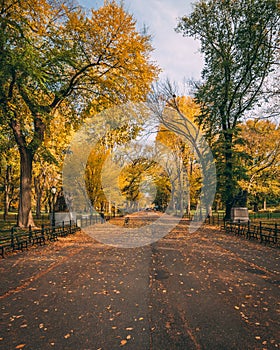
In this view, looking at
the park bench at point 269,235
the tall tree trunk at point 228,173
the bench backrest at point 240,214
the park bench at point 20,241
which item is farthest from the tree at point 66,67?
the bench backrest at point 240,214

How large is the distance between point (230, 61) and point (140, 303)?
2647cm

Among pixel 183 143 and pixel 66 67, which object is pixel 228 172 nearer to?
pixel 183 143

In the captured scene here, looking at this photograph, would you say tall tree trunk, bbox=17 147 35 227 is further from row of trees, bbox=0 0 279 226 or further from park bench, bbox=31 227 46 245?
park bench, bbox=31 227 46 245

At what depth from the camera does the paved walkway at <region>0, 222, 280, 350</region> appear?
4.53 metres

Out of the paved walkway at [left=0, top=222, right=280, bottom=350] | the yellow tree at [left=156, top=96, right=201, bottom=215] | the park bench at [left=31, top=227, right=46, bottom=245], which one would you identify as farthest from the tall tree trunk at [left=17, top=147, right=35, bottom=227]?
the yellow tree at [left=156, top=96, right=201, bottom=215]

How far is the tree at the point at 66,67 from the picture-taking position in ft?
50.5

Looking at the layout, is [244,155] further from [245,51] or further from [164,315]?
[164,315]

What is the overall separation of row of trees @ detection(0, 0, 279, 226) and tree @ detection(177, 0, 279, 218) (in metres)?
0.10

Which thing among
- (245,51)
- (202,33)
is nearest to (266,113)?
(245,51)

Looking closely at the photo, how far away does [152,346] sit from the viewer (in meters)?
4.27

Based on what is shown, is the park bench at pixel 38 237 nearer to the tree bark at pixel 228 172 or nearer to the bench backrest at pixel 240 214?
the tree bark at pixel 228 172

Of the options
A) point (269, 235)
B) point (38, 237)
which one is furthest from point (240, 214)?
point (38, 237)

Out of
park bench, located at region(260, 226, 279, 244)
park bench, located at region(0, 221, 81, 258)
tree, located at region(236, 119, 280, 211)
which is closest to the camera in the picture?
park bench, located at region(0, 221, 81, 258)

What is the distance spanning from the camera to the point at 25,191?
1897 centimetres
